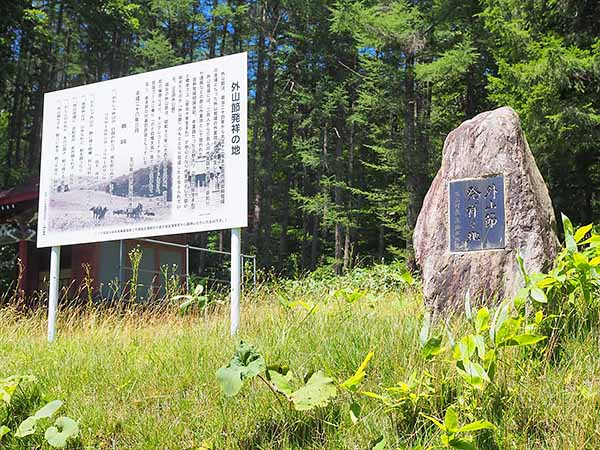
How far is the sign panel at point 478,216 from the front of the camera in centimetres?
501

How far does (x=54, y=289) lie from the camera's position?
660 centimetres

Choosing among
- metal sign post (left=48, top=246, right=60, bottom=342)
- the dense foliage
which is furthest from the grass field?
metal sign post (left=48, top=246, right=60, bottom=342)

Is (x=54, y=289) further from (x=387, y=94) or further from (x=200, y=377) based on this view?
(x=387, y=94)

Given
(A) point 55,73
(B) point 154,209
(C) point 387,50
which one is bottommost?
(B) point 154,209

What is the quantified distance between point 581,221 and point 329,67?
1257 cm

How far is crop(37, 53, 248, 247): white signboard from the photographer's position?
19.3ft

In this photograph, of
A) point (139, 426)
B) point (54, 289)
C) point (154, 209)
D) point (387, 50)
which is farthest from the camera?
point (387, 50)

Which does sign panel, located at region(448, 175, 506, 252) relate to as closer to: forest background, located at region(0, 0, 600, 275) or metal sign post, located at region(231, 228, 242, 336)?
metal sign post, located at region(231, 228, 242, 336)

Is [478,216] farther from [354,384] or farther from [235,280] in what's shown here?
[354,384]

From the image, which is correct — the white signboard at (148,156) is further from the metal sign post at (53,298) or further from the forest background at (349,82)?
Answer: the forest background at (349,82)

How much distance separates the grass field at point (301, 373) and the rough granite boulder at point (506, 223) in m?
0.40

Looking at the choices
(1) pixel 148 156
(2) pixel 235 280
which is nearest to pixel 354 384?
(2) pixel 235 280

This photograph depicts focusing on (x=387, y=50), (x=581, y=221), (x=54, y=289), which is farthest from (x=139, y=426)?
(x=387, y=50)

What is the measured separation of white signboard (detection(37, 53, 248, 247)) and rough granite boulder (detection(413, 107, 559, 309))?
65.5 inches
